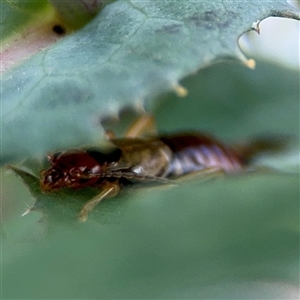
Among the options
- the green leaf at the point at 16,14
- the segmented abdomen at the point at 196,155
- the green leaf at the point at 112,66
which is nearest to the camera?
the green leaf at the point at 112,66

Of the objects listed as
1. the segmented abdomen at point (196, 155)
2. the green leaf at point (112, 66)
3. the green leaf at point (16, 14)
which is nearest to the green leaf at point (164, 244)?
the green leaf at point (112, 66)

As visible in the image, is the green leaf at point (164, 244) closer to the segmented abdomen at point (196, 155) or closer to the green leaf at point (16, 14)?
the green leaf at point (16, 14)

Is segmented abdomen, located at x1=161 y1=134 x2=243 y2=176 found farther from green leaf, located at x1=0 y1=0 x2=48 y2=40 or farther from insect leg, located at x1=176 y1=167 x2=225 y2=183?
green leaf, located at x1=0 y1=0 x2=48 y2=40

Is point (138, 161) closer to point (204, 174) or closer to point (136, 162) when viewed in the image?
point (136, 162)

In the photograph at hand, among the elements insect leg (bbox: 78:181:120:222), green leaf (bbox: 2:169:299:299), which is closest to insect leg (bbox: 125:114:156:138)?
insect leg (bbox: 78:181:120:222)

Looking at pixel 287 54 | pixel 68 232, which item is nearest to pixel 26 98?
pixel 68 232

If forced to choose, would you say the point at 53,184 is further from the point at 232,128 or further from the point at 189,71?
the point at 232,128
